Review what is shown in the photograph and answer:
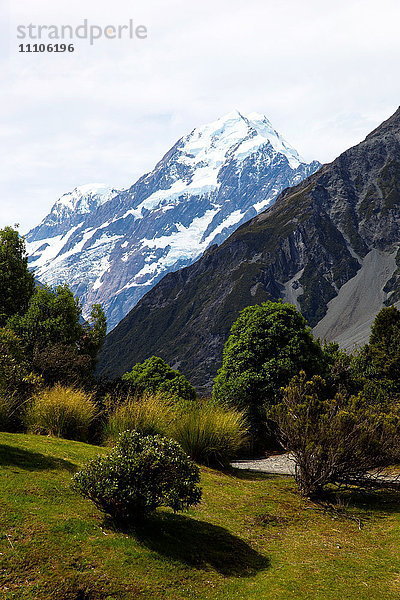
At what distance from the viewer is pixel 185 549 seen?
8641 mm

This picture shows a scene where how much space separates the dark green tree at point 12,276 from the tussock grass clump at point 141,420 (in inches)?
854

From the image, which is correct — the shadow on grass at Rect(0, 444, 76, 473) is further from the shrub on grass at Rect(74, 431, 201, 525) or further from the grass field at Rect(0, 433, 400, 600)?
the shrub on grass at Rect(74, 431, 201, 525)

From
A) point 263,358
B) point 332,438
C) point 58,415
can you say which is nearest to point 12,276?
point 263,358

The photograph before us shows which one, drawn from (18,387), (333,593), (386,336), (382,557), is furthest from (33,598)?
(386,336)

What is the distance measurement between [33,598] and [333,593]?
4576mm

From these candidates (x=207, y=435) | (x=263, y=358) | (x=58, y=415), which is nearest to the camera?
(x=207, y=435)

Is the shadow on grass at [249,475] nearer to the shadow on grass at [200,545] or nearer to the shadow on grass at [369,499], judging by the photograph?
the shadow on grass at [369,499]

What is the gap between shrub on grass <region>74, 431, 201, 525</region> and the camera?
28.4 feet

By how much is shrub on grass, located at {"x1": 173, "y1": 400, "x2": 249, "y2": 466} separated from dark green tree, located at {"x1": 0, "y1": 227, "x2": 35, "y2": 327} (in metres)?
23.3

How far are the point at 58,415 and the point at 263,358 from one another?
1253 cm

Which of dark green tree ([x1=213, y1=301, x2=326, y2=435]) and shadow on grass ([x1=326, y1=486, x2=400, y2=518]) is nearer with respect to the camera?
shadow on grass ([x1=326, y1=486, x2=400, y2=518])

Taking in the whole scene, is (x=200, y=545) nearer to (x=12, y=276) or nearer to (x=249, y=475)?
(x=249, y=475)

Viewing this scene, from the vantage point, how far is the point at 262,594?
24.2ft

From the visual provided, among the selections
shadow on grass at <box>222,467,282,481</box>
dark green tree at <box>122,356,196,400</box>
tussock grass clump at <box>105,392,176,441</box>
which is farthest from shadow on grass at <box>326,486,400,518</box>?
dark green tree at <box>122,356,196,400</box>
